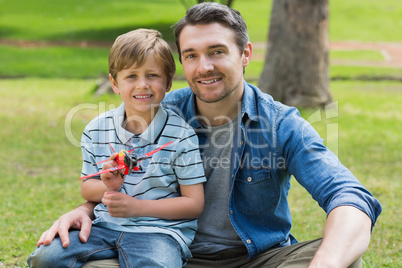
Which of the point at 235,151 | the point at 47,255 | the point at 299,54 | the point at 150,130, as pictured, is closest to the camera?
the point at 47,255

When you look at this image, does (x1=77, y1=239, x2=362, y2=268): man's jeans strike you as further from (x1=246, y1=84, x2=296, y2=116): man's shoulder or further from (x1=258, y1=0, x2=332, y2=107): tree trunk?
(x1=258, y1=0, x2=332, y2=107): tree trunk

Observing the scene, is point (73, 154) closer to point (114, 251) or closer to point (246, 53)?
point (246, 53)

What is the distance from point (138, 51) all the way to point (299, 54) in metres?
5.83

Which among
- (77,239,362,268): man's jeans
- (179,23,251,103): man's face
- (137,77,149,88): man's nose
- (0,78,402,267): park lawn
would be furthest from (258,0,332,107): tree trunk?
(137,77,149,88): man's nose

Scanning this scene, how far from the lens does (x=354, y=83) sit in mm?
11578

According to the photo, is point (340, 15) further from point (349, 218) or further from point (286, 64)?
point (349, 218)

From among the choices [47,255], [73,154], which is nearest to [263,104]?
[47,255]

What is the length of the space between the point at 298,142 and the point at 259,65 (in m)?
11.6

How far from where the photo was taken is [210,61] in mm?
2721

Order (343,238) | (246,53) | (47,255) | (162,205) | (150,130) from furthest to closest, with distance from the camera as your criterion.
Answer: (246,53), (150,130), (162,205), (47,255), (343,238)

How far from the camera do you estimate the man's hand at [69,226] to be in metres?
2.42

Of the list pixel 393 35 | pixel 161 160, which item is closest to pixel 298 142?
pixel 161 160

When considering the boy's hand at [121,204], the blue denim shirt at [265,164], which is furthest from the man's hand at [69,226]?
the blue denim shirt at [265,164]

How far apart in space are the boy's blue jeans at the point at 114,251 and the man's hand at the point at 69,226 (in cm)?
3
